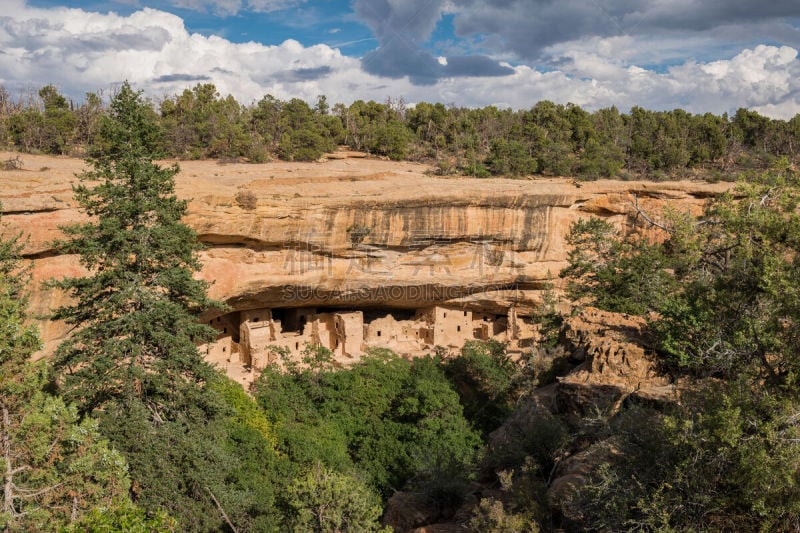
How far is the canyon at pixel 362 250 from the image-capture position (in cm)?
1349

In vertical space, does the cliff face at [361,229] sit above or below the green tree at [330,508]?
above

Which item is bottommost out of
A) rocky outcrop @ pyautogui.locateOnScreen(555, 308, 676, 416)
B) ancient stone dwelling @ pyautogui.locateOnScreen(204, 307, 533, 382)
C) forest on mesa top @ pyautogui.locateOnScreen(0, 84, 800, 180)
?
ancient stone dwelling @ pyautogui.locateOnScreen(204, 307, 533, 382)

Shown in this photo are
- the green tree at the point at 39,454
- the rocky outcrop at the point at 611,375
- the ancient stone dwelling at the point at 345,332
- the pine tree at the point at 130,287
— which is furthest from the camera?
the ancient stone dwelling at the point at 345,332

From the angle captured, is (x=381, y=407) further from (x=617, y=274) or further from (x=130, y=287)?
(x=130, y=287)

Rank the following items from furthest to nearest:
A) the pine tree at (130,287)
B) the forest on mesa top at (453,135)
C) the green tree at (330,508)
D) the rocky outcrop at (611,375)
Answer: the forest on mesa top at (453,135) → the rocky outcrop at (611,375) → the pine tree at (130,287) → the green tree at (330,508)

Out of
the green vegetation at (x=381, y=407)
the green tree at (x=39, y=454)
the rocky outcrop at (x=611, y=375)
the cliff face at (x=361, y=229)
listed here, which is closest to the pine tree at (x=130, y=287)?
the green vegetation at (x=381, y=407)

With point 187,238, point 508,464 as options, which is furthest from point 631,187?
point 187,238

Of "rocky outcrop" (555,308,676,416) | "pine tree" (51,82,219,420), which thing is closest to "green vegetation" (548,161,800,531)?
"rocky outcrop" (555,308,676,416)

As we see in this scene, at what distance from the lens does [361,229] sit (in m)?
15.1

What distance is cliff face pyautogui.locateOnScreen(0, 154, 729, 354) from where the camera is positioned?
41.7ft

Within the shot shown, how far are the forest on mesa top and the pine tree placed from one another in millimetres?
11703

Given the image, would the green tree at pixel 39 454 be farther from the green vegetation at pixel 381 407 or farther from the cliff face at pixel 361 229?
the cliff face at pixel 361 229

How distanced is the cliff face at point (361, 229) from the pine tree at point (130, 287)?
2.83 meters

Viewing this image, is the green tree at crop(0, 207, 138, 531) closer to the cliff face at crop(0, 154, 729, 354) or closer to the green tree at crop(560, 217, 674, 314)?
the cliff face at crop(0, 154, 729, 354)
